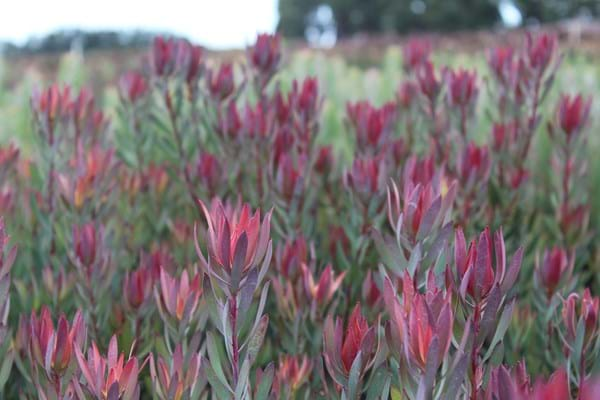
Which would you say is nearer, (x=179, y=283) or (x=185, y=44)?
(x=179, y=283)

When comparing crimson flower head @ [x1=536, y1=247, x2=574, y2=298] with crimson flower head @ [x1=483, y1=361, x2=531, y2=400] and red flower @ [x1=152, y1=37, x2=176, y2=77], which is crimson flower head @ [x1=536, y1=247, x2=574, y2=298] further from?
red flower @ [x1=152, y1=37, x2=176, y2=77]

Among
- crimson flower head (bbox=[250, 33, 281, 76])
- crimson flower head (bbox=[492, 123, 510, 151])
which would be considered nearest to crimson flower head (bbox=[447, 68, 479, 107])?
crimson flower head (bbox=[492, 123, 510, 151])

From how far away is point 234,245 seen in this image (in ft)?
4.07

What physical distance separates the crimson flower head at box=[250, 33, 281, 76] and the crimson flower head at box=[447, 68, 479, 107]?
0.63 metres

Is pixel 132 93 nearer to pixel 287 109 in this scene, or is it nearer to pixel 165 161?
pixel 165 161

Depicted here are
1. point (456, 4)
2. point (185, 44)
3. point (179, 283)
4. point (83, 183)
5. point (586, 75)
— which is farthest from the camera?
point (456, 4)

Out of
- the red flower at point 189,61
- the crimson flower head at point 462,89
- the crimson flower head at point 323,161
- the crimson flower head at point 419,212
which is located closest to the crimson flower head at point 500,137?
the crimson flower head at point 462,89

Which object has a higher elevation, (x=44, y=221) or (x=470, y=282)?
(x=470, y=282)

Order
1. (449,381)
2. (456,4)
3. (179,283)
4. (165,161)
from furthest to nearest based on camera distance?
(456,4) < (165,161) < (179,283) < (449,381)

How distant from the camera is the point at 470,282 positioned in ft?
4.07

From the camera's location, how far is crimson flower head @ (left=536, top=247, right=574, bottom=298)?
190 cm

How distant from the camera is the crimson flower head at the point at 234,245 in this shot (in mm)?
1213

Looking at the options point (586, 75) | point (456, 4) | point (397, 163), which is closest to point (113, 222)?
point (397, 163)

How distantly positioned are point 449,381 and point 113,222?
4.30 feet
